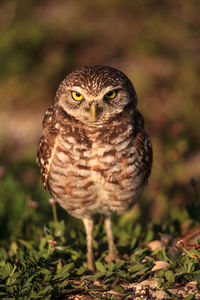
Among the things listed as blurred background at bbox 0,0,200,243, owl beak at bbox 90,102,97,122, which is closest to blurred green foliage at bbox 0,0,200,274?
blurred background at bbox 0,0,200,243

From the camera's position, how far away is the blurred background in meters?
5.38

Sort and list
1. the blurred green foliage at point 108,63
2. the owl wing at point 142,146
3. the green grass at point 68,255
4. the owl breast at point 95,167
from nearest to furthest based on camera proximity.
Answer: the green grass at point 68,255, the owl breast at point 95,167, the owl wing at point 142,146, the blurred green foliage at point 108,63

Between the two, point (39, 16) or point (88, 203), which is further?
point (39, 16)

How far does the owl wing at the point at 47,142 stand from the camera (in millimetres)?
3201

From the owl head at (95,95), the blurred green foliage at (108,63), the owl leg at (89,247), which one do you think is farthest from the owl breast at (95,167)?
the blurred green foliage at (108,63)

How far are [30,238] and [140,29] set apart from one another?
5957mm

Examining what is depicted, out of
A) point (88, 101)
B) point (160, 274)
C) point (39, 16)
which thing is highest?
point (39, 16)

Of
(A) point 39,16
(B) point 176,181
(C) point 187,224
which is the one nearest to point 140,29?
(A) point 39,16

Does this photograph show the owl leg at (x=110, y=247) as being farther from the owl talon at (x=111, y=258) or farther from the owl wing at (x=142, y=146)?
the owl wing at (x=142, y=146)

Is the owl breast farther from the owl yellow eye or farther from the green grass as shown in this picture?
the green grass

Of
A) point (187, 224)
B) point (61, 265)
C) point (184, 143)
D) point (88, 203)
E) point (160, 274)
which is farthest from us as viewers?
point (184, 143)

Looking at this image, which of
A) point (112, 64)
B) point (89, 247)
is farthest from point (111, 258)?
point (112, 64)

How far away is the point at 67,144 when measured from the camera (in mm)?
3078

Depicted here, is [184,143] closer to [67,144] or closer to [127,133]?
[127,133]
